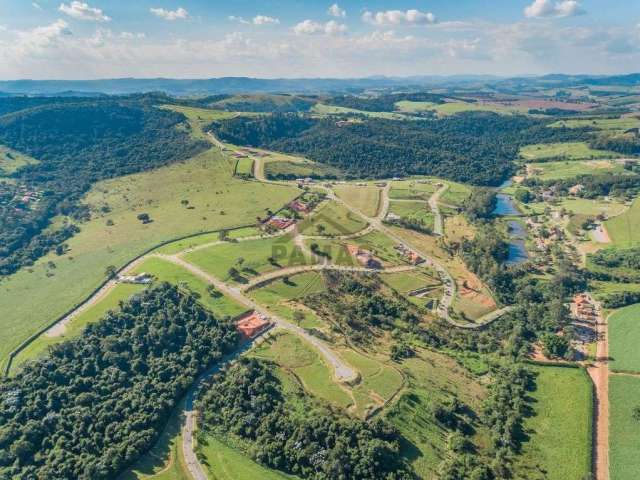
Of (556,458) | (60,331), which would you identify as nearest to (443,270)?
(556,458)

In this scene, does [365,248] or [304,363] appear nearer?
[304,363]

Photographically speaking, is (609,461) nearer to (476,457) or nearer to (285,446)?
(476,457)

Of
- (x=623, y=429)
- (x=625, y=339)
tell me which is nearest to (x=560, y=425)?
(x=623, y=429)

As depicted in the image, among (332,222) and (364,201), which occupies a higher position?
(364,201)

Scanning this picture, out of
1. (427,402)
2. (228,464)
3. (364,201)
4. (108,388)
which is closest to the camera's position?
(228,464)

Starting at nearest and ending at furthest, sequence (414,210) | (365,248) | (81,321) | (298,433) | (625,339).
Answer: (298,433), (625,339), (81,321), (365,248), (414,210)

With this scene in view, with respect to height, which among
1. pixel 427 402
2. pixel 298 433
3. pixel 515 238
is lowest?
pixel 427 402

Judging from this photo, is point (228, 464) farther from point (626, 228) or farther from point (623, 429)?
point (626, 228)
